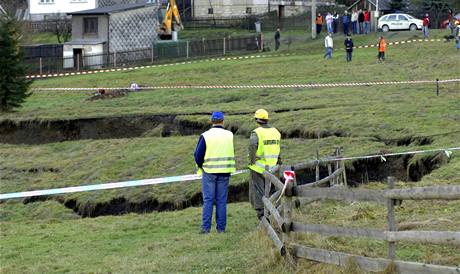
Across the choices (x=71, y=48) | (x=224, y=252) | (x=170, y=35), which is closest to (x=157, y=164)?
(x=224, y=252)

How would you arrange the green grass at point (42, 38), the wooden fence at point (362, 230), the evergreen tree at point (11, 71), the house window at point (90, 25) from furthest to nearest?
the green grass at point (42, 38), the house window at point (90, 25), the evergreen tree at point (11, 71), the wooden fence at point (362, 230)

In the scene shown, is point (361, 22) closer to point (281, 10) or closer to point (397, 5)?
point (397, 5)

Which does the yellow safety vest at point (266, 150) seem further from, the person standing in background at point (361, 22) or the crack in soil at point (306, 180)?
the person standing in background at point (361, 22)

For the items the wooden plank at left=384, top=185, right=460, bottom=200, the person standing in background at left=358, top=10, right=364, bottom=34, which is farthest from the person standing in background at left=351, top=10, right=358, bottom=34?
the wooden plank at left=384, top=185, right=460, bottom=200

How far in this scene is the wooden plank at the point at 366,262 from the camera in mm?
8930

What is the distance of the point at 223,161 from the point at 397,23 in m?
47.6

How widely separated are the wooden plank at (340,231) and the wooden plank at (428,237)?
0.58ft

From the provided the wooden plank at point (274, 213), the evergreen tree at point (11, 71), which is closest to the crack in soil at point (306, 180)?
the wooden plank at point (274, 213)

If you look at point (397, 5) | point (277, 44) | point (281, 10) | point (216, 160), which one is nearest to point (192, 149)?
point (216, 160)

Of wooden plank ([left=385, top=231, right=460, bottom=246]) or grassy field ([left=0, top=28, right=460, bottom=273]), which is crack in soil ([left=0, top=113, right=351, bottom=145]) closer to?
grassy field ([left=0, top=28, right=460, bottom=273])

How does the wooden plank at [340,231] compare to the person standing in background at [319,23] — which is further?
the person standing in background at [319,23]

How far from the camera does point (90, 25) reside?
63.5 meters

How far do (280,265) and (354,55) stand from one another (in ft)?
124

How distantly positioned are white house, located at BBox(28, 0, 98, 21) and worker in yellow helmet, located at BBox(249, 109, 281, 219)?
208 feet
